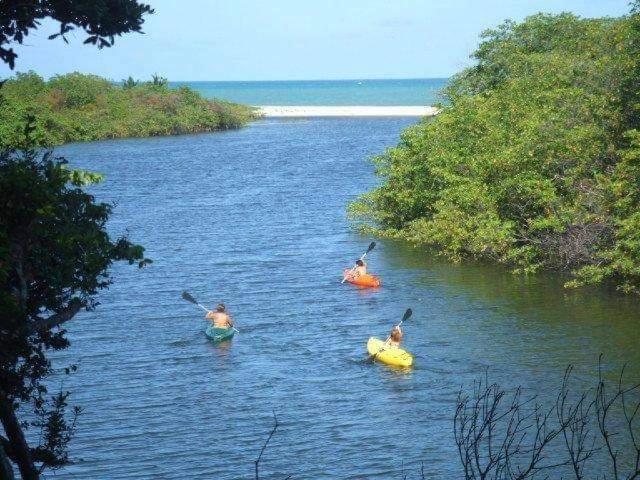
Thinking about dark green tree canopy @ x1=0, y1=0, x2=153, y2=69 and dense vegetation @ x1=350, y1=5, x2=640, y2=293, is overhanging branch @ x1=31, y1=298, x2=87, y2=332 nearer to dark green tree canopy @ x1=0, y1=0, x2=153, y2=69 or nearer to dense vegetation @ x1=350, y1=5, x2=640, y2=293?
dark green tree canopy @ x1=0, y1=0, x2=153, y2=69

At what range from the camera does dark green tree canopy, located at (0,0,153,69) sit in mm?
8461

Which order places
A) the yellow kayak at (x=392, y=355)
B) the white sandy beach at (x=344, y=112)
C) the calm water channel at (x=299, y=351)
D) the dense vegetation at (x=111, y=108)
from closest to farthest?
the calm water channel at (x=299, y=351) < the yellow kayak at (x=392, y=355) < the dense vegetation at (x=111, y=108) < the white sandy beach at (x=344, y=112)

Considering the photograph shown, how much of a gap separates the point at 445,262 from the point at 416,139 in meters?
5.03

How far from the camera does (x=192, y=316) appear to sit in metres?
24.2

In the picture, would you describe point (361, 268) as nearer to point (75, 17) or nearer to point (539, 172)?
point (539, 172)

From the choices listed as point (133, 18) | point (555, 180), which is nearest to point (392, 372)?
point (555, 180)

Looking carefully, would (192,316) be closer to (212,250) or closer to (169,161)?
(212,250)

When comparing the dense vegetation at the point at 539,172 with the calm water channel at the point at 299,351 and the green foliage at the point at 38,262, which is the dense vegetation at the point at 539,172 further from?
the green foliage at the point at 38,262

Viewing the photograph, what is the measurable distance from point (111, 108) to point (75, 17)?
260 feet

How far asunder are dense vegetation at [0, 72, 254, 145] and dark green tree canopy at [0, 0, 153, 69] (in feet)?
226

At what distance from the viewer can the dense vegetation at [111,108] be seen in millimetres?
80188

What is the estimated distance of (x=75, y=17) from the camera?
866 centimetres

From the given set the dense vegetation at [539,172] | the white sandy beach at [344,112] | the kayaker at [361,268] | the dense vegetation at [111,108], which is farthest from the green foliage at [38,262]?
the white sandy beach at [344,112]

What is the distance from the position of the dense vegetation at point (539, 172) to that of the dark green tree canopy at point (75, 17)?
16025 millimetres
